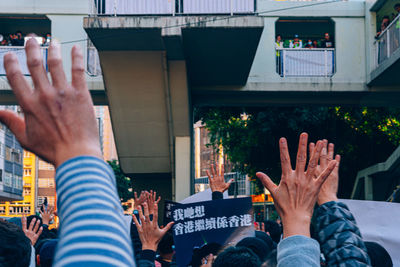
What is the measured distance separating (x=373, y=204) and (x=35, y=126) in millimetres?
3889

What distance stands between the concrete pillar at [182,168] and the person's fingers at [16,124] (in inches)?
536

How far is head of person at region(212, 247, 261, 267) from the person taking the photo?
9.05 feet

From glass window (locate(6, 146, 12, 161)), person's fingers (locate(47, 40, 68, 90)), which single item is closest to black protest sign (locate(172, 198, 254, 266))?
person's fingers (locate(47, 40, 68, 90))

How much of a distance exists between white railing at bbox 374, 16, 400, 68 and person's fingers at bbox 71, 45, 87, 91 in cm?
1417

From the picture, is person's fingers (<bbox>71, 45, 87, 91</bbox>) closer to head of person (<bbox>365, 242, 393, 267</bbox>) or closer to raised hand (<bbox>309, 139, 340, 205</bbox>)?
raised hand (<bbox>309, 139, 340, 205</bbox>)

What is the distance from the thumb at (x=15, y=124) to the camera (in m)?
1.21

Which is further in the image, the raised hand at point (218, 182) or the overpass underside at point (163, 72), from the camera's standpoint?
the overpass underside at point (163, 72)

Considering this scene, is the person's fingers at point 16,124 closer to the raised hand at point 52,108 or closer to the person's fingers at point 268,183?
the raised hand at point 52,108

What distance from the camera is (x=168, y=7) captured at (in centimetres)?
1291

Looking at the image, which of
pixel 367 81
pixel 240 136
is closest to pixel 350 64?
pixel 367 81

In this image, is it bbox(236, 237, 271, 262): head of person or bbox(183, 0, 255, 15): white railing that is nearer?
bbox(236, 237, 271, 262): head of person

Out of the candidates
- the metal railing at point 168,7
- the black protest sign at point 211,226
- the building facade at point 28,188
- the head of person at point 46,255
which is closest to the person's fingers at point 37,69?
the head of person at point 46,255

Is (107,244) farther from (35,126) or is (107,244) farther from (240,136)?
(240,136)

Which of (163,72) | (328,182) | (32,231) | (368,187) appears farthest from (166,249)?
(368,187)
